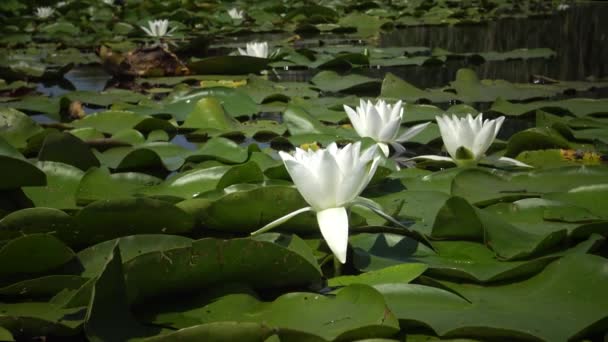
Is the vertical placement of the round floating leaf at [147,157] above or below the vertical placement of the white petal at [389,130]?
below

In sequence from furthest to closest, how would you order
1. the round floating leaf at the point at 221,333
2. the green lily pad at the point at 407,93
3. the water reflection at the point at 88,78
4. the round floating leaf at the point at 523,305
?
the water reflection at the point at 88,78, the green lily pad at the point at 407,93, the round floating leaf at the point at 523,305, the round floating leaf at the point at 221,333

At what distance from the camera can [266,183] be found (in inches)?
63.2

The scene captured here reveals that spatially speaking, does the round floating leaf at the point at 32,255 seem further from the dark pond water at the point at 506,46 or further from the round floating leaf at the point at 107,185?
the dark pond water at the point at 506,46

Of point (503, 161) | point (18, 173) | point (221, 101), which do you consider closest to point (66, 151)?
point (18, 173)

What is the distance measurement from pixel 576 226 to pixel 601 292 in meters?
0.30

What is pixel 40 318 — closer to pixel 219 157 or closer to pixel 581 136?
pixel 219 157

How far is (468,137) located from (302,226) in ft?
2.01

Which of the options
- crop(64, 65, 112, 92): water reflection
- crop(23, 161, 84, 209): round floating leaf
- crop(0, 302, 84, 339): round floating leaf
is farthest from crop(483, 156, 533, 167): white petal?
crop(64, 65, 112, 92): water reflection

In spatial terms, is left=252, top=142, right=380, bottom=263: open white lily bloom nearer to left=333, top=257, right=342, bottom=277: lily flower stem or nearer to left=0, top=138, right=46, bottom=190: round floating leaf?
left=333, top=257, right=342, bottom=277: lily flower stem

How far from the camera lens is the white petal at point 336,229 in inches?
47.2

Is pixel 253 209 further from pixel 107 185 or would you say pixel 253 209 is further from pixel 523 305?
pixel 523 305

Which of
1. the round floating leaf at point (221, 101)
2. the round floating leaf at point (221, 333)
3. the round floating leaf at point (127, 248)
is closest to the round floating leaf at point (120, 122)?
the round floating leaf at point (221, 101)

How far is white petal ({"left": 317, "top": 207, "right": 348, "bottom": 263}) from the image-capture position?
47.2 inches

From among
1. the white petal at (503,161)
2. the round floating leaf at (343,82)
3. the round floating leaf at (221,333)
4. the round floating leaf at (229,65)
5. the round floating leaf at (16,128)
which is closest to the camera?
the round floating leaf at (221,333)
